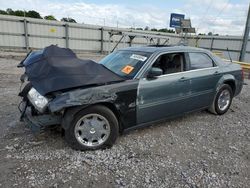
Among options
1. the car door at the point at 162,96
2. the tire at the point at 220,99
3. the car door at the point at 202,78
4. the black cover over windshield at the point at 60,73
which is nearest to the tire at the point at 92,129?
the black cover over windshield at the point at 60,73

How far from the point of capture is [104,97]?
3.03m

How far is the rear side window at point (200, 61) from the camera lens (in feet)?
13.8

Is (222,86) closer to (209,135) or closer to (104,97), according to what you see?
(209,135)

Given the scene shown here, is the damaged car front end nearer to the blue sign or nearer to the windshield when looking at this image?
the windshield

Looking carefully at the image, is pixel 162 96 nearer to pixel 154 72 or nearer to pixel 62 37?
pixel 154 72

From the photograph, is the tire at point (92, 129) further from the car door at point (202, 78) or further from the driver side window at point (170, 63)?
the car door at point (202, 78)

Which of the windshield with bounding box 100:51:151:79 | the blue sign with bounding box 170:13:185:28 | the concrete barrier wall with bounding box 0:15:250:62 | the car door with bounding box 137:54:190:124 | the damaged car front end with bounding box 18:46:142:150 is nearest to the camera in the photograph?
the damaged car front end with bounding box 18:46:142:150

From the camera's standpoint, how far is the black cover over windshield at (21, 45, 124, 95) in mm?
2934

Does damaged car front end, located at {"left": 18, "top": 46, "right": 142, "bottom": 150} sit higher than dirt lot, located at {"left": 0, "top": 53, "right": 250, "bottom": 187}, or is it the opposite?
damaged car front end, located at {"left": 18, "top": 46, "right": 142, "bottom": 150}

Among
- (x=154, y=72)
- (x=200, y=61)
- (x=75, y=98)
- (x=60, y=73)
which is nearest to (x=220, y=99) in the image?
(x=200, y=61)

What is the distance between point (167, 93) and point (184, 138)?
2.85ft

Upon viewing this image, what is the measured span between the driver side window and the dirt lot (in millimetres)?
1129

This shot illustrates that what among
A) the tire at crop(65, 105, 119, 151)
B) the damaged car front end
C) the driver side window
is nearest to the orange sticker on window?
the damaged car front end

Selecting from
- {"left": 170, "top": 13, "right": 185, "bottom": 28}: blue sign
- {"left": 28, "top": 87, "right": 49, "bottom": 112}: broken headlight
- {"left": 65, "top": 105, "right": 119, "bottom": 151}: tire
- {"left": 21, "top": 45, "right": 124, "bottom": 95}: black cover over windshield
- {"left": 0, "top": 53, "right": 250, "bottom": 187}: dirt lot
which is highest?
{"left": 170, "top": 13, "right": 185, "bottom": 28}: blue sign
